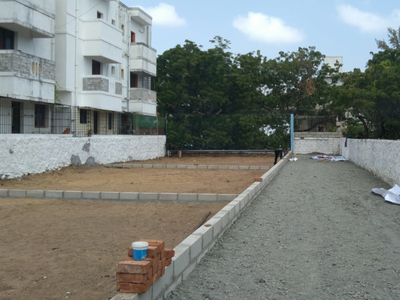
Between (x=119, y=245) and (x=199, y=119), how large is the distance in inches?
898

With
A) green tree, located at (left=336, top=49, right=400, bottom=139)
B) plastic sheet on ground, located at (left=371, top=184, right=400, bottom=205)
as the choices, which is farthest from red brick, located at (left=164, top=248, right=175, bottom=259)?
green tree, located at (left=336, top=49, right=400, bottom=139)

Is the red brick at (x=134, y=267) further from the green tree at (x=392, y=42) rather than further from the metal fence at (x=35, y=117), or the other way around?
the green tree at (x=392, y=42)

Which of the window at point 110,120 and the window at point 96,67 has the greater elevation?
the window at point 96,67

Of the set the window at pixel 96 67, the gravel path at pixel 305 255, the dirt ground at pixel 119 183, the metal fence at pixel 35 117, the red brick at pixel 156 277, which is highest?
the window at pixel 96 67

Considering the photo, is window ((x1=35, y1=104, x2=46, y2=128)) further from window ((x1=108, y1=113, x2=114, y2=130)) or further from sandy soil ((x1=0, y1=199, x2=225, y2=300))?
sandy soil ((x1=0, y1=199, x2=225, y2=300))

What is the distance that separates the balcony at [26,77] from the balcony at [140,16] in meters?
11.8

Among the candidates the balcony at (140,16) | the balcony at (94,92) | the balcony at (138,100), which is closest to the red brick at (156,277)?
the balcony at (94,92)

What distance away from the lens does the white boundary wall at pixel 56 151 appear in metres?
13.0

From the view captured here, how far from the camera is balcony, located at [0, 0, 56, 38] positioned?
1587 cm

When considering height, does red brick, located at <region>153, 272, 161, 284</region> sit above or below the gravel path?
above

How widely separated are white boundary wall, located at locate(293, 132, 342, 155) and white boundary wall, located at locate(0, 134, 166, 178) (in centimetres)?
1078

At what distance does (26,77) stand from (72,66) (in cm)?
490

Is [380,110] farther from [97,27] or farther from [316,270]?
[316,270]

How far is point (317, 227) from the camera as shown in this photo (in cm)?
643
